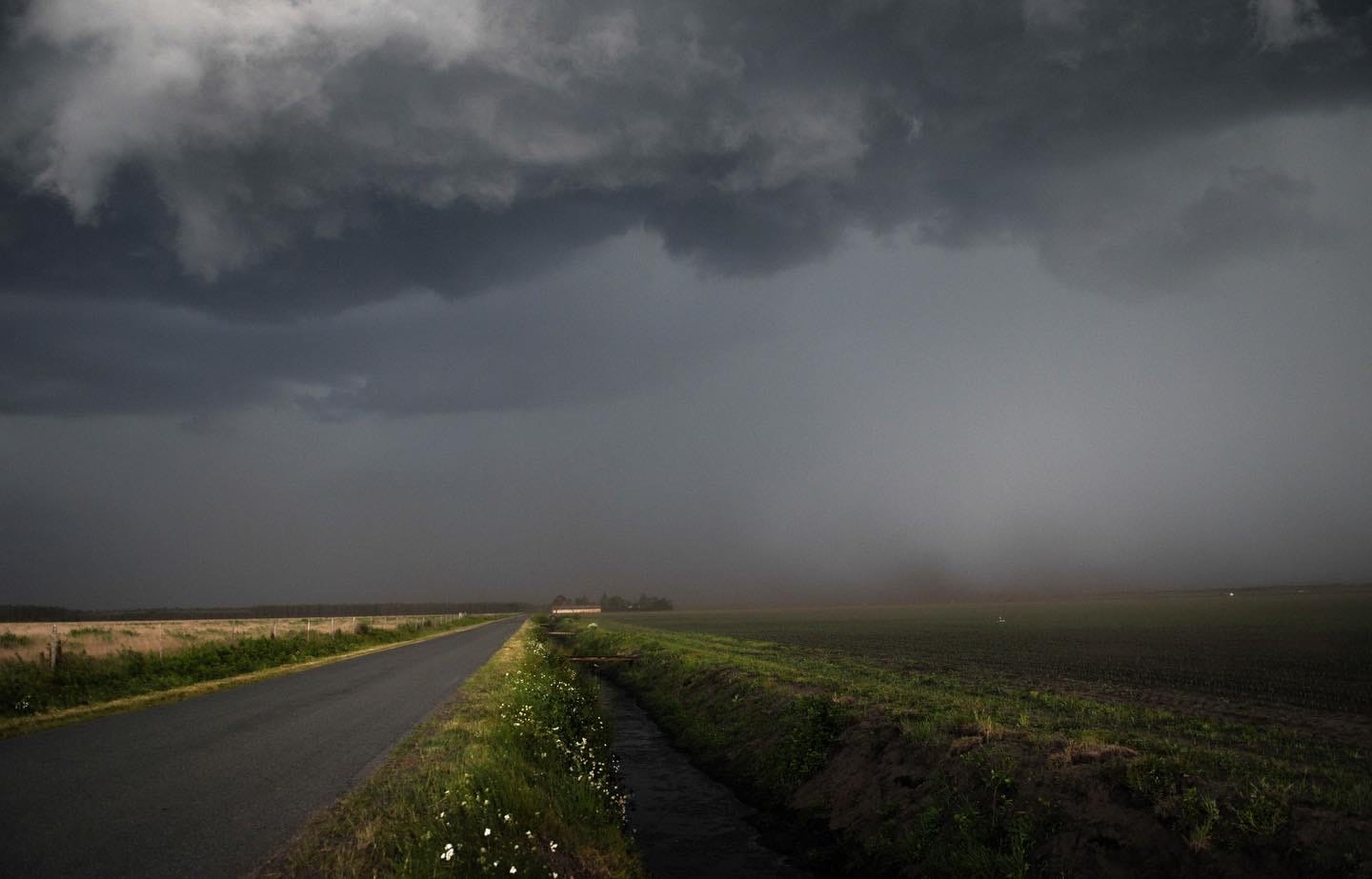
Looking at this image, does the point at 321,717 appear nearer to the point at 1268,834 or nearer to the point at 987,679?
the point at 1268,834

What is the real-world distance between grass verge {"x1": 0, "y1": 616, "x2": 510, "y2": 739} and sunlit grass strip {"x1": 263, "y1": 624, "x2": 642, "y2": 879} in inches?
413

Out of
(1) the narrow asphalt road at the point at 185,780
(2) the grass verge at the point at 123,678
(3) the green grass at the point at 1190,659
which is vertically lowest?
(3) the green grass at the point at 1190,659

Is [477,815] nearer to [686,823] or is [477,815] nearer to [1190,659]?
[686,823]

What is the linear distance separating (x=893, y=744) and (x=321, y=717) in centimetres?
1307

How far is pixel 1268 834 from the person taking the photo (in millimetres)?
7680

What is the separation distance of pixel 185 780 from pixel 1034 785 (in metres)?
12.4

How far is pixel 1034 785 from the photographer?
10.0 m

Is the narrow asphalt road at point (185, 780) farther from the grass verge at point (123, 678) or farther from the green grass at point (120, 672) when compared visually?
the green grass at point (120, 672)

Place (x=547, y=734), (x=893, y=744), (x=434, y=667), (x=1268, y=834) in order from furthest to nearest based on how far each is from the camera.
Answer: (x=434, y=667), (x=547, y=734), (x=893, y=744), (x=1268, y=834)

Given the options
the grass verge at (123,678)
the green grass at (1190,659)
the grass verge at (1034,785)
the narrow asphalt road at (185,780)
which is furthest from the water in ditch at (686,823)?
the green grass at (1190,659)

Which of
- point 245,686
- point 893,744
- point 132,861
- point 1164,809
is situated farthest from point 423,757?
point 245,686

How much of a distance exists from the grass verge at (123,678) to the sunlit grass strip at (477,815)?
10492 mm

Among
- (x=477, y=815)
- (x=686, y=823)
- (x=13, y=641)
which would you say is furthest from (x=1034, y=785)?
(x=13, y=641)

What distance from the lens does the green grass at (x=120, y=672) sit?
18484 mm
